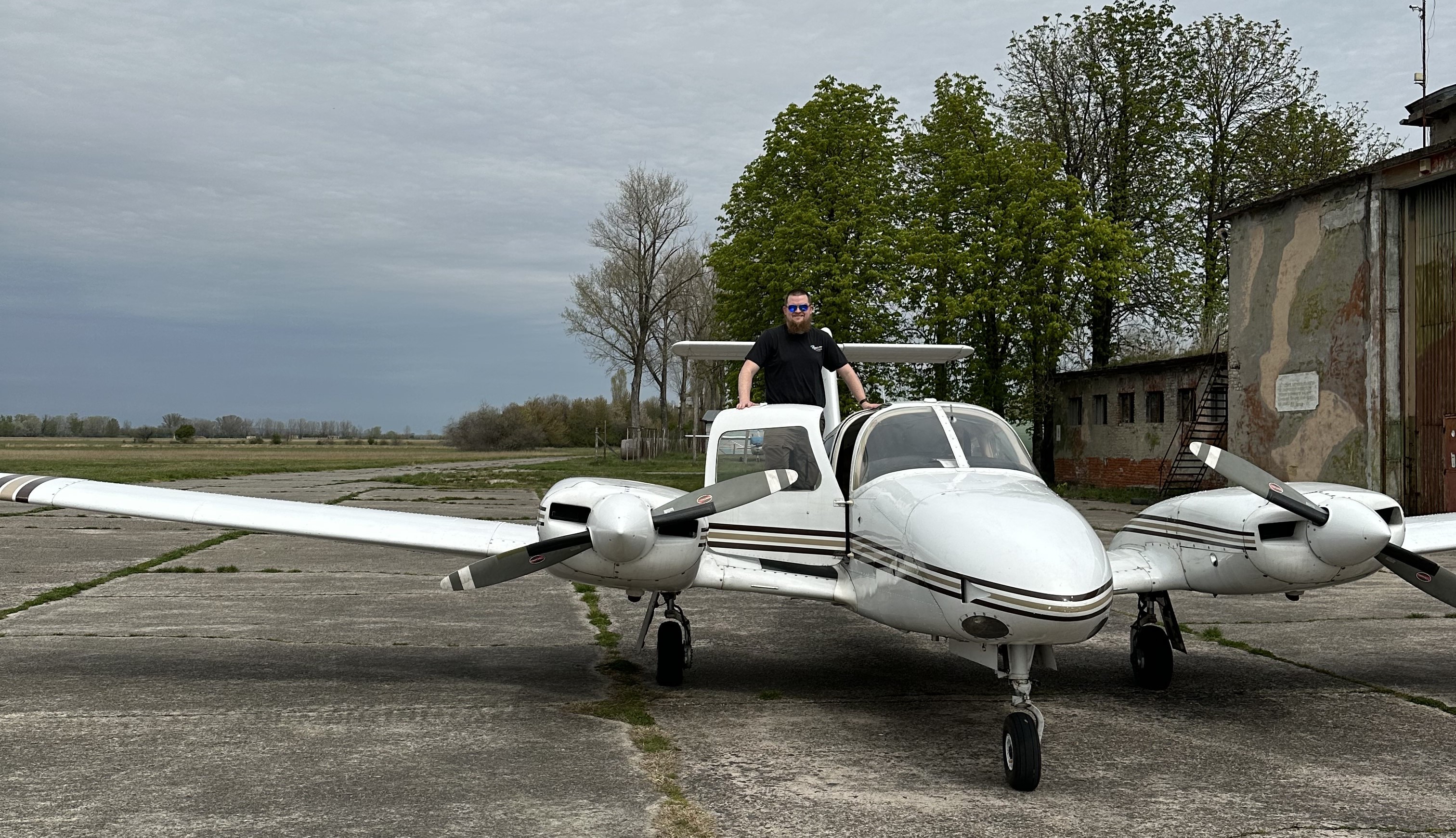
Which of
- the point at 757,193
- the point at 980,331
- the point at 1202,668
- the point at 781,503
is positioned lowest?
the point at 1202,668

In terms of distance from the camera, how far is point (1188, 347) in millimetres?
44594

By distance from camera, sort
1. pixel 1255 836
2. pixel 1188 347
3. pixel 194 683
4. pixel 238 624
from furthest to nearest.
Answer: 1. pixel 1188 347
2. pixel 238 624
3. pixel 194 683
4. pixel 1255 836

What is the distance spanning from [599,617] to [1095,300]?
105 ft

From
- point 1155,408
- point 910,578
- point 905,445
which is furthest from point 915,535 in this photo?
point 1155,408

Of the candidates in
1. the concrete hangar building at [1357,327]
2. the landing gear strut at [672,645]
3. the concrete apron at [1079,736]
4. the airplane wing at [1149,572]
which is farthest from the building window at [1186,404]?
the landing gear strut at [672,645]

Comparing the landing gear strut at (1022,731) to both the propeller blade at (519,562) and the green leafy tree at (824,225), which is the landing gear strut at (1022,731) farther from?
the green leafy tree at (824,225)

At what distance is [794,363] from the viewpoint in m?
8.83

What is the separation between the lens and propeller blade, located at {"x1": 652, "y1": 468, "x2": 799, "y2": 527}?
6730 millimetres

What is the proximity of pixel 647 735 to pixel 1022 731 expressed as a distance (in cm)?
213

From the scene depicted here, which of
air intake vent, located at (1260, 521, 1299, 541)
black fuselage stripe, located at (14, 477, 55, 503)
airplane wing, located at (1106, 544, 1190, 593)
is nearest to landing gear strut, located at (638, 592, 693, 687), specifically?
airplane wing, located at (1106, 544, 1190, 593)

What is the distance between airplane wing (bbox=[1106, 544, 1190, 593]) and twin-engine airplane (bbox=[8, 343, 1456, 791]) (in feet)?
0.05

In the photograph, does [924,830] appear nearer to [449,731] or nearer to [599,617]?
[449,731]

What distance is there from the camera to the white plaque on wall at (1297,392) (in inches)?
937

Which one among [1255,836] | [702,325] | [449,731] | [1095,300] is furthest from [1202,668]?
[702,325]
